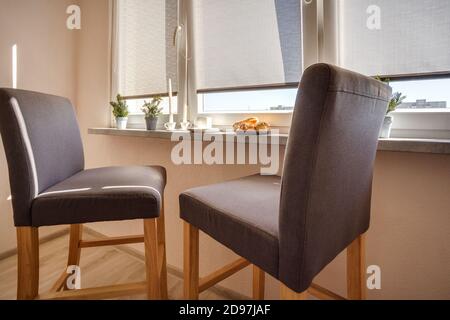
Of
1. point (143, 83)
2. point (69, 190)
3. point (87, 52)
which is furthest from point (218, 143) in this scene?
point (87, 52)

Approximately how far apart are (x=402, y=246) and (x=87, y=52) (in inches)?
96.9

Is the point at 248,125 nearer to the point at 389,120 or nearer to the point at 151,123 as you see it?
the point at 389,120

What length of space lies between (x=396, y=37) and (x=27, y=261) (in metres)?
1.57

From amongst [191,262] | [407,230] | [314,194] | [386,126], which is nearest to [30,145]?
[191,262]

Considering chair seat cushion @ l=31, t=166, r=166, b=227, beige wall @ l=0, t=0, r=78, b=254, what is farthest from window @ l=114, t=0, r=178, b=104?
chair seat cushion @ l=31, t=166, r=166, b=227

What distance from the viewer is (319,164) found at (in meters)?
0.53

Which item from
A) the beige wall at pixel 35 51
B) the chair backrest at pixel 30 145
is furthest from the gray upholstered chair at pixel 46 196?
the beige wall at pixel 35 51

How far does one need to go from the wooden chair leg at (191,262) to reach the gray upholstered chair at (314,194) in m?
0.08

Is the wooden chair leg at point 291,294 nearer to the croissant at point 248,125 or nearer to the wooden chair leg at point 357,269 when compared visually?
the wooden chair leg at point 357,269

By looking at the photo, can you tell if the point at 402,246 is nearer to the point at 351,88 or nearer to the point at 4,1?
the point at 351,88

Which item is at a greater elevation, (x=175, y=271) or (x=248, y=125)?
(x=248, y=125)

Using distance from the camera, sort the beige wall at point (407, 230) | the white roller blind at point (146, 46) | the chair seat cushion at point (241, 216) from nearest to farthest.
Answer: the chair seat cushion at point (241, 216), the beige wall at point (407, 230), the white roller blind at point (146, 46)

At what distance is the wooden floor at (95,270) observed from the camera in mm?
1509

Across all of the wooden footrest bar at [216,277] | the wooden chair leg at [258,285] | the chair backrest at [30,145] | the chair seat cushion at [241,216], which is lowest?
the wooden chair leg at [258,285]
